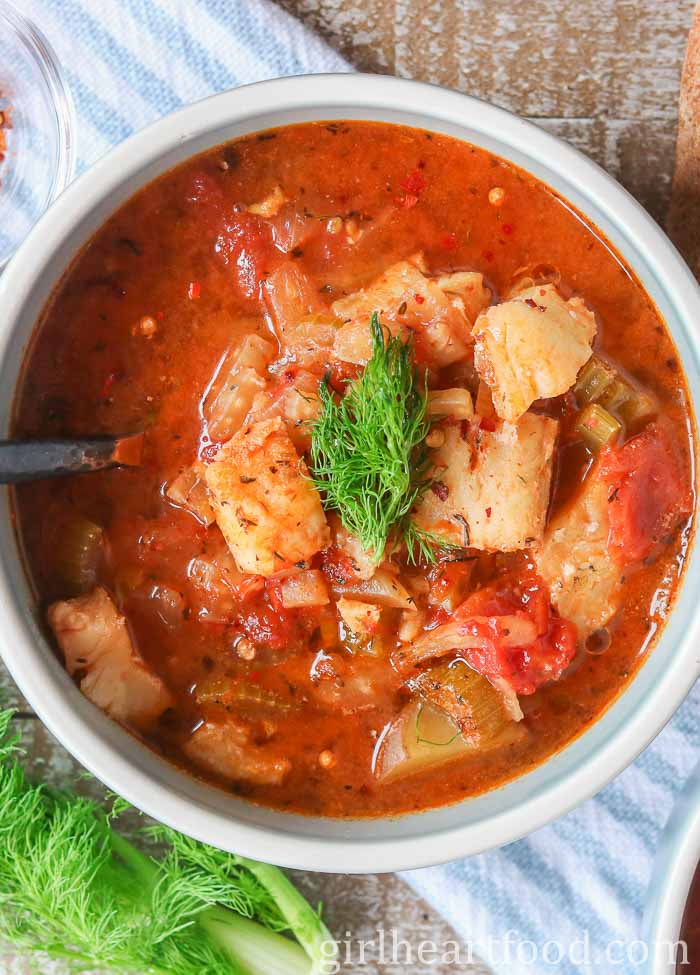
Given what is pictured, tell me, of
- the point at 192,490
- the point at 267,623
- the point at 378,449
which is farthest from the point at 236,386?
the point at 267,623

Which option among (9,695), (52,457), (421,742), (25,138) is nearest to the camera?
(52,457)

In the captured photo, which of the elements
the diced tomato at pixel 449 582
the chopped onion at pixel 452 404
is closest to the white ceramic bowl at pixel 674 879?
the diced tomato at pixel 449 582

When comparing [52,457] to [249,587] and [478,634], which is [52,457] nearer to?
[249,587]

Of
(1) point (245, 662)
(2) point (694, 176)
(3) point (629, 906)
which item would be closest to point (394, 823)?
(1) point (245, 662)

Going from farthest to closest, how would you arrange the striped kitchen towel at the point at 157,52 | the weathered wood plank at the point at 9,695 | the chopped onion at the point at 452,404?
the weathered wood plank at the point at 9,695 → the striped kitchen towel at the point at 157,52 → the chopped onion at the point at 452,404

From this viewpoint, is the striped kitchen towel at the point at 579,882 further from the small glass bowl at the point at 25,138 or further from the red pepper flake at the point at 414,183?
the small glass bowl at the point at 25,138
